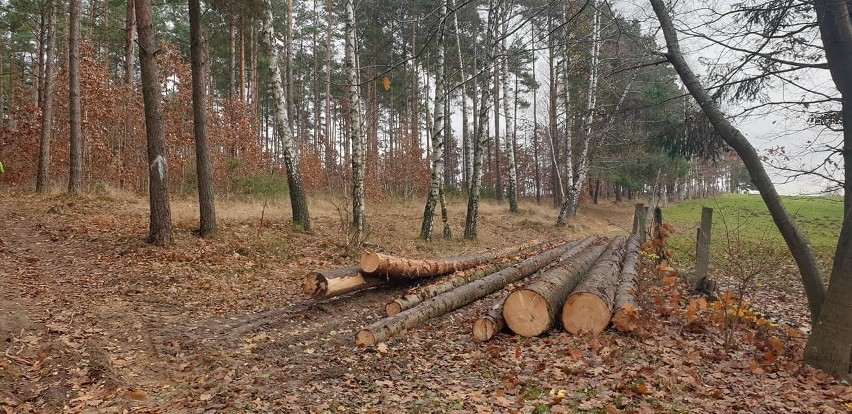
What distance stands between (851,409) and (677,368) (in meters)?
1.28

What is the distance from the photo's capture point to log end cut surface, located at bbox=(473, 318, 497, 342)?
5.85 meters

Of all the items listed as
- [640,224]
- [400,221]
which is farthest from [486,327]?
[400,221]

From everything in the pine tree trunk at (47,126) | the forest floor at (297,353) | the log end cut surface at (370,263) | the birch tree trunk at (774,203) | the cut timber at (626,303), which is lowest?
the forest floor at (297,353)

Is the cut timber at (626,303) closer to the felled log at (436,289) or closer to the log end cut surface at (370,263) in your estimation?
the felled log at (436,289)

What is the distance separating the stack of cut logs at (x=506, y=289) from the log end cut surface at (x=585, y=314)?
1 centimetres

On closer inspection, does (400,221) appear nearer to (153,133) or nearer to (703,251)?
(153,133)

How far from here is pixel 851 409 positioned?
3797 mm

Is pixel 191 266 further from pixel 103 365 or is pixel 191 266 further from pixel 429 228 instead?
pixel 429 228

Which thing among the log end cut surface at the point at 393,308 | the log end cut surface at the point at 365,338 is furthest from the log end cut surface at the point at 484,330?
the log end cut surface at the point at 393,308

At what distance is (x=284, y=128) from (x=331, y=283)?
6.17 m

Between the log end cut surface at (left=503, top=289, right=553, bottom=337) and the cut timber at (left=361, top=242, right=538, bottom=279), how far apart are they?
100 inches

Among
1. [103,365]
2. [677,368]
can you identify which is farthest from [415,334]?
[103,365]

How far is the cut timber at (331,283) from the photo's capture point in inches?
285

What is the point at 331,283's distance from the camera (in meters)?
7.29
